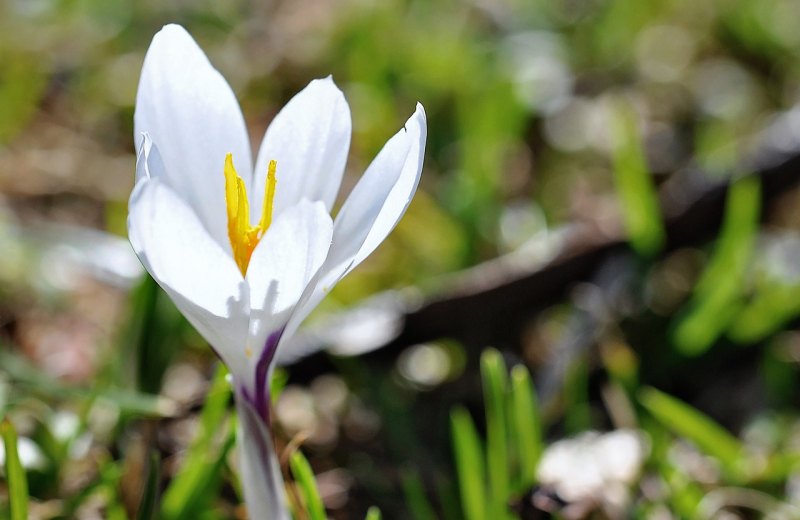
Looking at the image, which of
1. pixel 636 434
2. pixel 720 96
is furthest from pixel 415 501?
pixel 720 96

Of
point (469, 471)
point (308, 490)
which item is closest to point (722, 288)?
point (469, 471)

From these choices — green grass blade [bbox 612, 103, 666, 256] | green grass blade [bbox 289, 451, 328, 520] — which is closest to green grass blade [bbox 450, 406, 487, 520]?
green grass blade [bbox 289, 451, 328, 520]

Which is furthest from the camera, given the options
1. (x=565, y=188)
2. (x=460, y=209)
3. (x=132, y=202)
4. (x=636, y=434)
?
(x=565, y=188)

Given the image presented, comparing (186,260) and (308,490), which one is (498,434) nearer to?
(308,490)

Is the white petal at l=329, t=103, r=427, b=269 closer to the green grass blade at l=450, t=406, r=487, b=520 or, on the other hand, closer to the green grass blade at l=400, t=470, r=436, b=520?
the green grass blade at l=450, t=406, r=487, b=520

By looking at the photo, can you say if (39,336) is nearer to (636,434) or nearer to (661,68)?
(636,434)

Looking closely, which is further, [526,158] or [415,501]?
[526,158]
